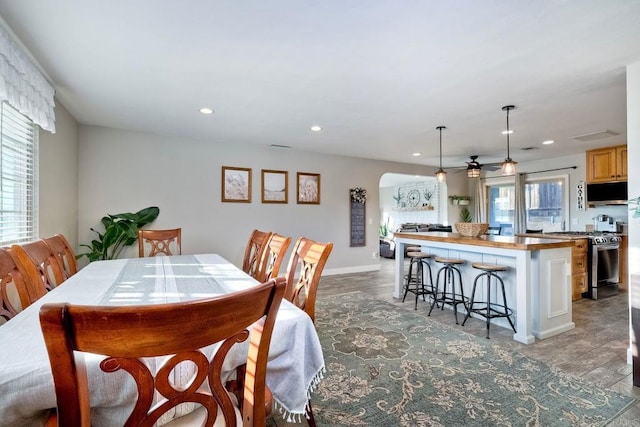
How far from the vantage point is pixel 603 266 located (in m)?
4.48

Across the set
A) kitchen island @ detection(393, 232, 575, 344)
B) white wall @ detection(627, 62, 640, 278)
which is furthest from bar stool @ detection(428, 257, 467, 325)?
white wall @ detection(627, 62, 640, 278)

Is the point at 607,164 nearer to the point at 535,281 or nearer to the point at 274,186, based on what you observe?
the point at 535,281

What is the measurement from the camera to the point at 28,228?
273 cm

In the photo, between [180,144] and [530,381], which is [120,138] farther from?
[530,381]

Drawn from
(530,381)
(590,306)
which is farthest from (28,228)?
(590,306)

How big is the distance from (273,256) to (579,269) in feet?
15.0

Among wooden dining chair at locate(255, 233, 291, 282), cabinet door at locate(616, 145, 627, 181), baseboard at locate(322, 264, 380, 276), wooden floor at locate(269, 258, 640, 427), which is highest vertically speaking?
cabinet door at locate(616, 145, 627, 181)

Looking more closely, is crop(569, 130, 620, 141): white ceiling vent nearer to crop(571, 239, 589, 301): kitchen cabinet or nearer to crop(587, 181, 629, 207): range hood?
crop(587, 181, 629, 207): range hood

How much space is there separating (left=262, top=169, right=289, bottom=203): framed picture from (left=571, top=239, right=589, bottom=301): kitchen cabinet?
4.48 m

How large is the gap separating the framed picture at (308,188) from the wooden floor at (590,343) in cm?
191

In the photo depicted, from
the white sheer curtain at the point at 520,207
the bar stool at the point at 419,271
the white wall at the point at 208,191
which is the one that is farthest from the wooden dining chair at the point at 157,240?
the white sheer curtain at the point at 520,207

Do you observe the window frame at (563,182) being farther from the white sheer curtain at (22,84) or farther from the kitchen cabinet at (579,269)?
the white sheer curtain at (22,84)

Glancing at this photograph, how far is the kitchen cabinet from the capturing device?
4.26 meters

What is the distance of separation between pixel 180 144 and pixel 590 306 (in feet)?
20.4
